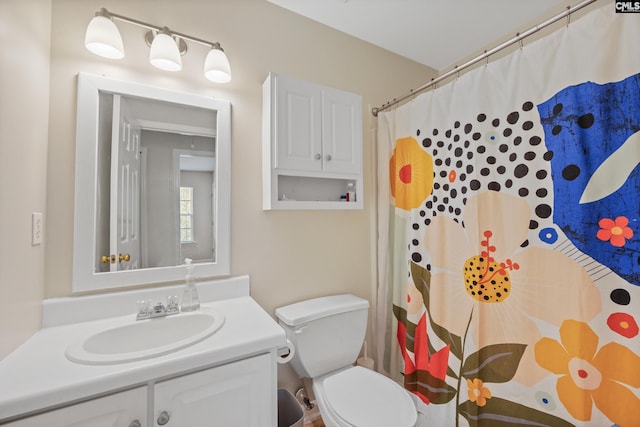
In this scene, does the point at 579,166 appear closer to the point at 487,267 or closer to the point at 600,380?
the point at 487,267

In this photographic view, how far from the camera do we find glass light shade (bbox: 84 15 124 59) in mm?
1086

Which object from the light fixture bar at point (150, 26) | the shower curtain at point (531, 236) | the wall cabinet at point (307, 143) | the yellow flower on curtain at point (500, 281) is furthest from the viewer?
the wall cabinet at point (307, 143)

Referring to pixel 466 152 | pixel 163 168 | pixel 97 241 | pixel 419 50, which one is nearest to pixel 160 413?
pixel 97 241

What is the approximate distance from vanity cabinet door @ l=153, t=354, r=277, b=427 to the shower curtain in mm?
966

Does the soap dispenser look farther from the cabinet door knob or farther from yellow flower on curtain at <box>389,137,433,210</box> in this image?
yellow flower on curtain at <box>389,137,433,210</box>

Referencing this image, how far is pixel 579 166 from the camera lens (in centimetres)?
99

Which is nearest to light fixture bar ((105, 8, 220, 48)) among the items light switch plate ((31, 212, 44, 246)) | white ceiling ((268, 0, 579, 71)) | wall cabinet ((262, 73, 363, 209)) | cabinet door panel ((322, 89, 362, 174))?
wall cabinet ((262, 73, 363, 209))

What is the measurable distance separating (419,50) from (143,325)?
2463mm

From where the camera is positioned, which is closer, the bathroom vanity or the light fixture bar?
the bathroom vanity

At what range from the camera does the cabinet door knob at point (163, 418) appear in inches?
32.0

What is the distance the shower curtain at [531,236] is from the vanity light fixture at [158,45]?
1119 millimetres

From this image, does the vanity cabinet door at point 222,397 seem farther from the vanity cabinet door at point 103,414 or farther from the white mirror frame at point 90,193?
the white mirror frame at point 90,193

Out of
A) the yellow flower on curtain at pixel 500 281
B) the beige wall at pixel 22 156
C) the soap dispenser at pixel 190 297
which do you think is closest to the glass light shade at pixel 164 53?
the beige wall at pixel 22 156

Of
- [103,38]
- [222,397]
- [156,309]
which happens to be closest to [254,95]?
[103,38]
